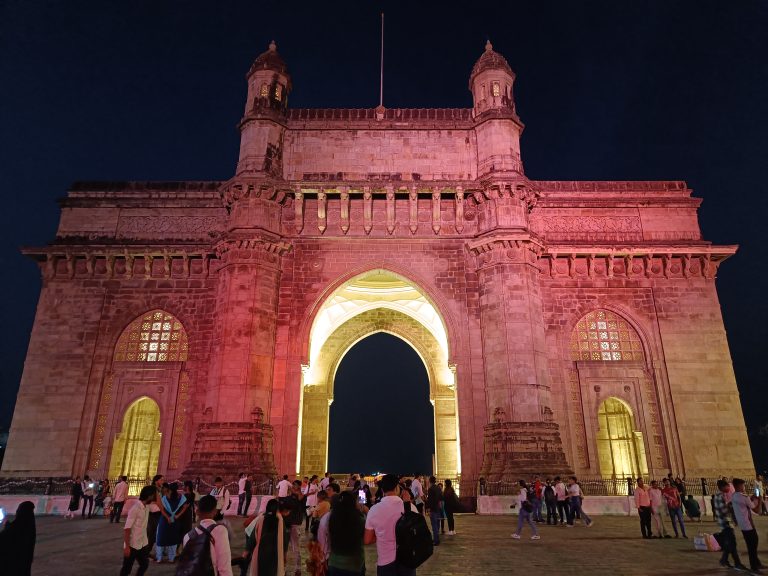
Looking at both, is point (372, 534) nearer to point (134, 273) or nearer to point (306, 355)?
point (306, 355)

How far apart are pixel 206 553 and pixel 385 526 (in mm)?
1643

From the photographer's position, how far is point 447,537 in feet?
40.5

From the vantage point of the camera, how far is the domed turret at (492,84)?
22.6 meters

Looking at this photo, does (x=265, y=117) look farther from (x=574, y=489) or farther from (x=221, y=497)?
(x=574, y=489)

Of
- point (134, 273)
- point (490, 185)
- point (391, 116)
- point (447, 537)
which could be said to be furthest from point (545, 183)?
point (134, 273)

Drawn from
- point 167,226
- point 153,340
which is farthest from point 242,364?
point 167,226

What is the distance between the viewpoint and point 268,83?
22.7 metres

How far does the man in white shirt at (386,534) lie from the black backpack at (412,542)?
0.07m

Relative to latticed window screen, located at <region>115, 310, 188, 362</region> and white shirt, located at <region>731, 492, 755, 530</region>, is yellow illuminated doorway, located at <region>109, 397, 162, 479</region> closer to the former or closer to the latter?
latticed window screen, located at <region>115, 310, 188, 362</region>

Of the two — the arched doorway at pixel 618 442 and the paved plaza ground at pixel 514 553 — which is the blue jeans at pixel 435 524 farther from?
the arched doorway at pixel 618 442

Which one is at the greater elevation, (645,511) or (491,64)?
(491,64)

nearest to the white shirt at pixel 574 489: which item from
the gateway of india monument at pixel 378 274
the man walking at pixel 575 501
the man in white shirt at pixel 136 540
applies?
the man walking at pixel 575 501

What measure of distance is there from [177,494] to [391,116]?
59.5 ft

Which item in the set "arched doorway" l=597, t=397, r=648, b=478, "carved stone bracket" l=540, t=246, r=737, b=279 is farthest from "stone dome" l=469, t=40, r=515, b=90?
"arched doorway" l=597, t=397, r=648, b=478
